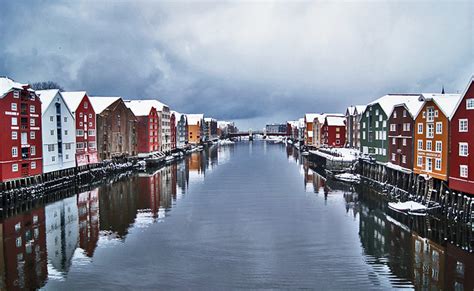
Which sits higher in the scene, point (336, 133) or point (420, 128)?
point (420, 128)

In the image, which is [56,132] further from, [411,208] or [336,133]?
[336,133]

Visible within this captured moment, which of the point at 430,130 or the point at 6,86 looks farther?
the point at 6,86

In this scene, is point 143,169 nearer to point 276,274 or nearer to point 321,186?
point 321,186

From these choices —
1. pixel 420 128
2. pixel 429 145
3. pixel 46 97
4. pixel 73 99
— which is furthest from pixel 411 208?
pixel 73 99

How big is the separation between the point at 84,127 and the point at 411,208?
41.9m

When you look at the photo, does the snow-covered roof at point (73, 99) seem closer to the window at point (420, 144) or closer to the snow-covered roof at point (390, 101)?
the snow-covered roof at point (390, 101)

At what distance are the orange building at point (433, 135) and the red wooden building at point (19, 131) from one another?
3714 cm

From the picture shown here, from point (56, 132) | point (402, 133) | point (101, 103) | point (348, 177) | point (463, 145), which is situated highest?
point (101, 103)

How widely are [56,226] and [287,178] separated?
31.7 m

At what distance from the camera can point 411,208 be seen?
95.6 ft

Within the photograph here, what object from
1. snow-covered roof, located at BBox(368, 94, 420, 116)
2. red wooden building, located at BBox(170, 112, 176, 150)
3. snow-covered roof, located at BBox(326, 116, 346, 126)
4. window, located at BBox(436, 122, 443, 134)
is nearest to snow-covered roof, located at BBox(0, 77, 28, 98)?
window, located at BBox(436, 122, 443, 134)

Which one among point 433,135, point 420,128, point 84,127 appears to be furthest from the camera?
point 84,127

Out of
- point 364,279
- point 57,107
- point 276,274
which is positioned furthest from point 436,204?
point 57,107

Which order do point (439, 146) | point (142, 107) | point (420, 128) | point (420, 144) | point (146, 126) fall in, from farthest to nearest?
1. point (142, 107)
2. point (146, 126)
3. point (420, 128)
4. point (420, 144)
5. point (439, 146)
